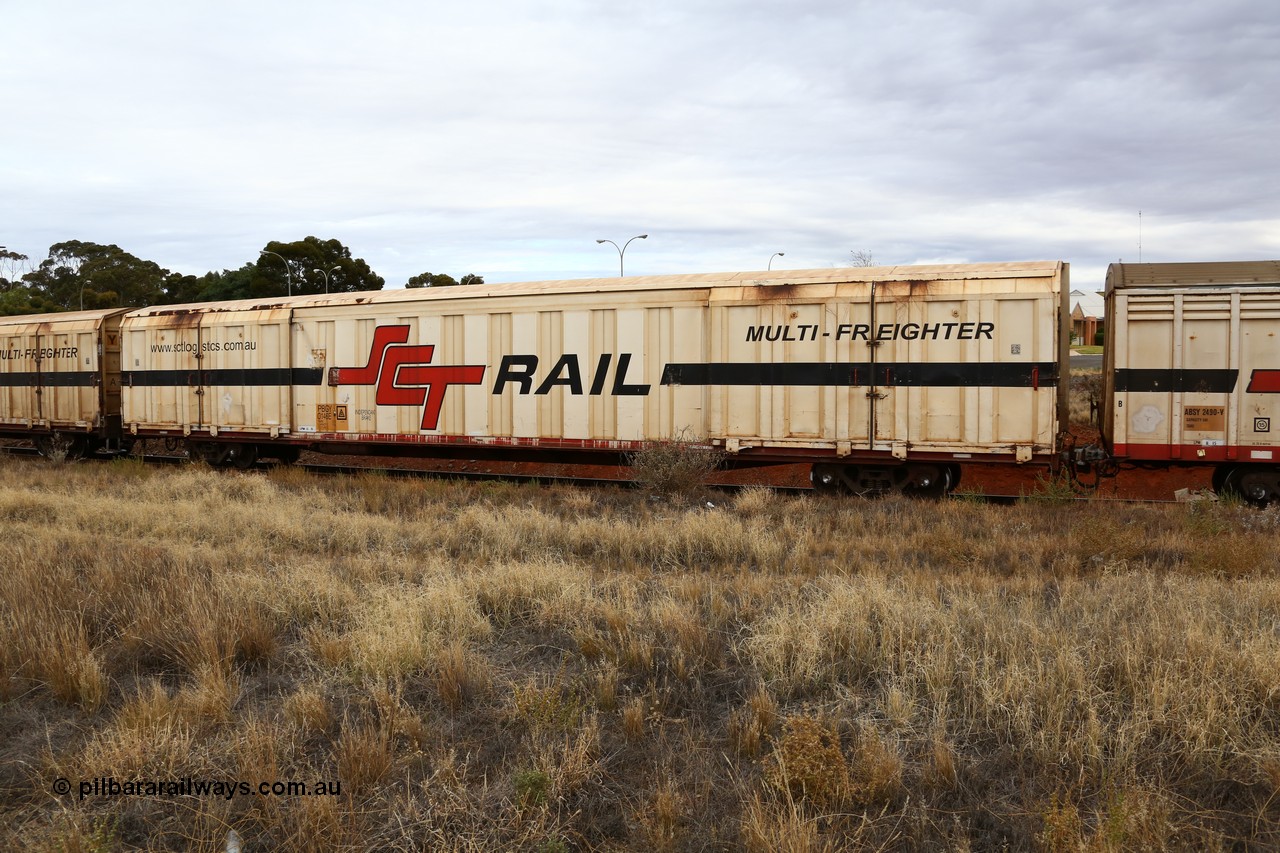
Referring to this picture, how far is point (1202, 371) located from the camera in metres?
11.7

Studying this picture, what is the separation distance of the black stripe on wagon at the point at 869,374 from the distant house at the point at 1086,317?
61301 mm

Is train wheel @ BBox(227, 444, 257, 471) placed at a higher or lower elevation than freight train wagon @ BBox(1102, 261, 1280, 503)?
lower

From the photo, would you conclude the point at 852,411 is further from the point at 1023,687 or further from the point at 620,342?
the point at 1023,687

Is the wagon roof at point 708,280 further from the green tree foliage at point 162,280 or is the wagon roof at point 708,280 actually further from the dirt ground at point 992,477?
the green tree foliage at point 162,280

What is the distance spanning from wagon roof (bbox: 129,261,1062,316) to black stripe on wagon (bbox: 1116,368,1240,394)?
1.79 m

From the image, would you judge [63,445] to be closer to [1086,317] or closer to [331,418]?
[331,418]

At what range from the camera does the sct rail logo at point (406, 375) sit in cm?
1516

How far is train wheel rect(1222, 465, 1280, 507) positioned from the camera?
1184 cm

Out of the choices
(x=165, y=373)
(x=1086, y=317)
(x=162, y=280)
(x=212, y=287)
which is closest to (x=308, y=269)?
(x=212, y=287)

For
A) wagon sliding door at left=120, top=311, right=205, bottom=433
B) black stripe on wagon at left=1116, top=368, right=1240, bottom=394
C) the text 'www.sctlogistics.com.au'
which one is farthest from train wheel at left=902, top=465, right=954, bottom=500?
wagon sliding door at left=120, top=311, right=205, bottom=433

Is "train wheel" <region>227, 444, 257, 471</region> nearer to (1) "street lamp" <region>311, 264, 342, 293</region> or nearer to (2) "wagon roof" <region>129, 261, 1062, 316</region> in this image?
(2) "wagon roof" <region>129, 261, 1062, 316</region>

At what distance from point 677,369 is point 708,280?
4.81ft

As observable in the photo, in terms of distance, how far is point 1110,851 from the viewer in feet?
10.8

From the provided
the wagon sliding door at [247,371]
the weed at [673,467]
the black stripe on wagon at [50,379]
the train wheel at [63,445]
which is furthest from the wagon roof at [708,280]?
the train wheel at [63,445]
